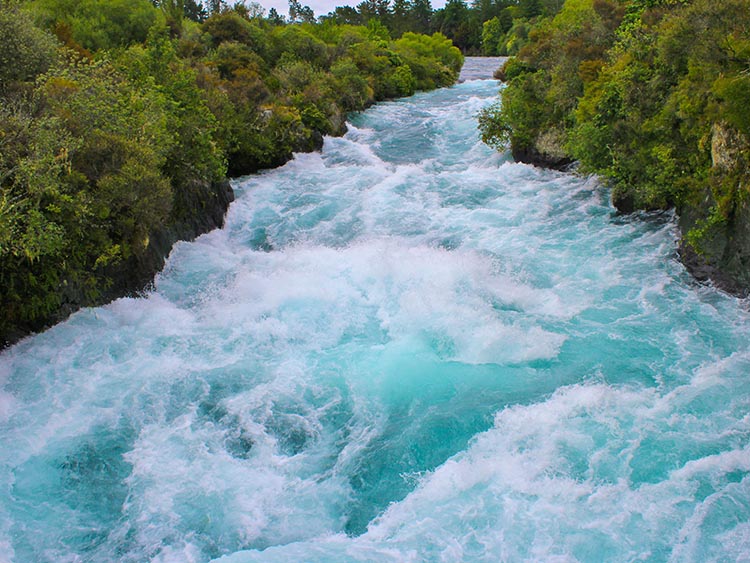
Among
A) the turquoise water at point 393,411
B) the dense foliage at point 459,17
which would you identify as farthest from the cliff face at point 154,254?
the dense foliage at point 459,17

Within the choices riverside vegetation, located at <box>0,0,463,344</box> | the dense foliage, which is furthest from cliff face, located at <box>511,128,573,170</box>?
the dense foliage

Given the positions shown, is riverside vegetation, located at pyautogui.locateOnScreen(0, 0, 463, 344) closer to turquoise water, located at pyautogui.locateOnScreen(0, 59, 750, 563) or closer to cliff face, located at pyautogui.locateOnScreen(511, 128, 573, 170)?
turquoise water, located at pyautogui.locateOnScreen(0, 59, 750, 563)

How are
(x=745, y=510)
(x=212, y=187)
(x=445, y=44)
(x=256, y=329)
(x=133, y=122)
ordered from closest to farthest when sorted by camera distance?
(x=745, y=510) < (x=256, y=329) < (x=133, y=122) < (x=212, y=187) < (x=445, y=44)

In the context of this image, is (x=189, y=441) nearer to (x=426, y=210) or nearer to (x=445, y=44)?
(x=426, y=210)

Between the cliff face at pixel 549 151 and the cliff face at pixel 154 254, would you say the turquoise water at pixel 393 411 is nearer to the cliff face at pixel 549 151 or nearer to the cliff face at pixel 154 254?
the cliff face at pixel 154 254

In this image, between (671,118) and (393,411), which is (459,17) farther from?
(393,411)

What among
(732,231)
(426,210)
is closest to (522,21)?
(426,210)
